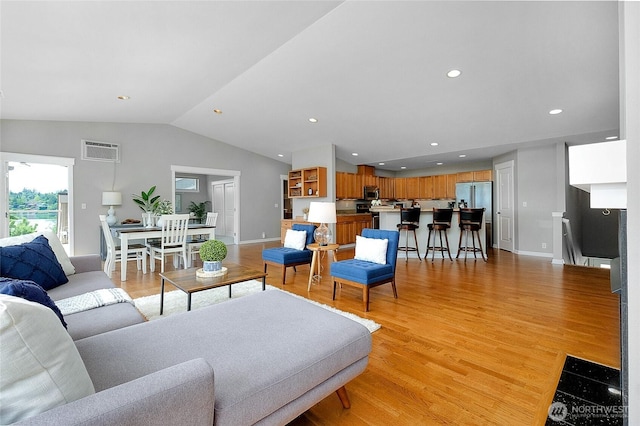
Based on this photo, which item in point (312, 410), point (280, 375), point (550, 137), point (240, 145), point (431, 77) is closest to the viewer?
point (280, 375)

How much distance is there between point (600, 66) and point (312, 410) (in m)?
4.64

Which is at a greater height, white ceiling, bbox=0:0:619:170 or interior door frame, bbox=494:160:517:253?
white ceiling, bbox=0:0:619:170

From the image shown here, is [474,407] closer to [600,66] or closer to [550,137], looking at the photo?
[600,66]

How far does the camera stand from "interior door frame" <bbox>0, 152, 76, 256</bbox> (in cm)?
473

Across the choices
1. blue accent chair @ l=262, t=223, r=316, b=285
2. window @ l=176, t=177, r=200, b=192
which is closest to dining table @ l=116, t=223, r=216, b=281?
blue accent chair @ l=262, t=223, r=316, b=285

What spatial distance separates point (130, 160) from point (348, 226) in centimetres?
535

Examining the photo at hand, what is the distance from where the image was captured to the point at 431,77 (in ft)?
12.5

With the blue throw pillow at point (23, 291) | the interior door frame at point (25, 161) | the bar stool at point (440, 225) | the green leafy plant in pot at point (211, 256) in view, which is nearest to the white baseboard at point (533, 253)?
the bar stool at point (440, 225)

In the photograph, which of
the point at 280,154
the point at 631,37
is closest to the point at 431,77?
the point at 631,37

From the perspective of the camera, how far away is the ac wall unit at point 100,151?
558 centimetres

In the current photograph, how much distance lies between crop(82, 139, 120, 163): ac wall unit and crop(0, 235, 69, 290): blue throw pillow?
4.15 metres

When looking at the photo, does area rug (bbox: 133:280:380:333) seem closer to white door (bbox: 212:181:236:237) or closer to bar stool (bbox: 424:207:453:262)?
bar stool (bbox: 424:207:453:262)

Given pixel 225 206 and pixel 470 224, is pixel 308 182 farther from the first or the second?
pixel 470 224

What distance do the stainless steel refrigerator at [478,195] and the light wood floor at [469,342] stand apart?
3.12 metres
